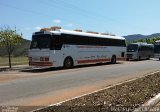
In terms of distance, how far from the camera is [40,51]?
1063 inches

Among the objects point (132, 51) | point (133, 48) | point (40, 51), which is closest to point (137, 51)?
point (132, 51)

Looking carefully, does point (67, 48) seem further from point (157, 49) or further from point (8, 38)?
point (157, 49)

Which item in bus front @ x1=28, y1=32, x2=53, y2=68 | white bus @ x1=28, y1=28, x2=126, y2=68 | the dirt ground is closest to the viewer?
the dirt ground

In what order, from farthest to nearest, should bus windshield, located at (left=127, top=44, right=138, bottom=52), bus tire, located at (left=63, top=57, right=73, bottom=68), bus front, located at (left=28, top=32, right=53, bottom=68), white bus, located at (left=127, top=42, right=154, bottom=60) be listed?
bus windshield, located at (left=127, top=44, right=138, bottom=52), white bus, located at (left=127, top=42, right=154, bottom=60), bus tire, located at (left=63, top=57, right=73, bottom=68), bus front, located at (left=28, top=32, right=53, bottom=68)

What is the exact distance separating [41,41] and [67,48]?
227 cm

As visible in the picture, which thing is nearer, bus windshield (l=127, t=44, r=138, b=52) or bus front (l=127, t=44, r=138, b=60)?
bus front (l=127, t=44, r=138, b=60)

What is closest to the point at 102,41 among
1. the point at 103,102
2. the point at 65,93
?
the point at 65,93

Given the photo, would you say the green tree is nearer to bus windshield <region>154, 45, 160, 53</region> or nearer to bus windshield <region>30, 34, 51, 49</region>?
bus windshield <region>30, 34, 51, 49</region>

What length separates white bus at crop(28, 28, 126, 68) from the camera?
26.8m

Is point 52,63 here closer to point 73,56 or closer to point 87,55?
point 73,56

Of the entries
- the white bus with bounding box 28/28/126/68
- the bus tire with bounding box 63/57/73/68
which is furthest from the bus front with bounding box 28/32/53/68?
the bus tire with bounding box 63/57/73/68

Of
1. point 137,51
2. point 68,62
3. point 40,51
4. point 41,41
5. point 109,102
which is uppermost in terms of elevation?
point 41,41

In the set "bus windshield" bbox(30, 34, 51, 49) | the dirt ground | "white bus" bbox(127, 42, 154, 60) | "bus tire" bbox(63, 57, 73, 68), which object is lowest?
the dirt ground

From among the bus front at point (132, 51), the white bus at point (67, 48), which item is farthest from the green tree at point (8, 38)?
the bus front at point (132, 51)
